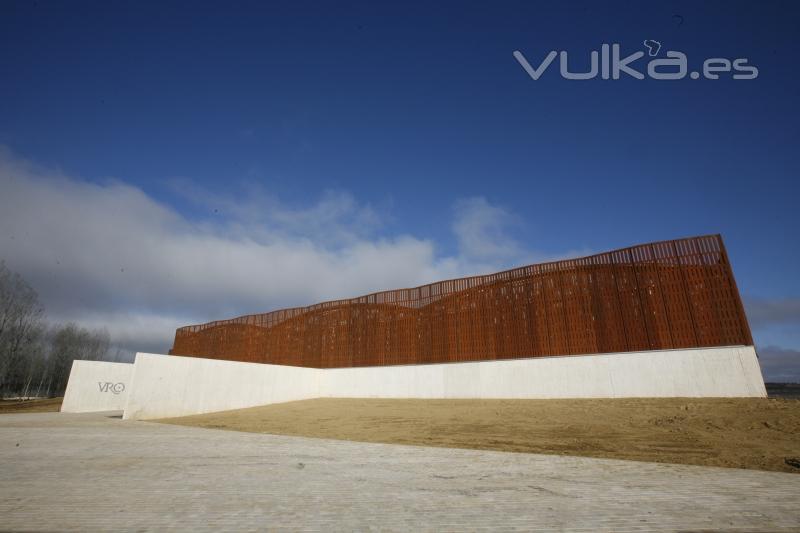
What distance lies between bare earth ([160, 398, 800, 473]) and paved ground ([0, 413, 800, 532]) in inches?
62.5

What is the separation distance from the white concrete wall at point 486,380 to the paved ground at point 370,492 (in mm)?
8198

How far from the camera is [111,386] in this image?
843 inches

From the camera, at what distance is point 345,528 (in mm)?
3373

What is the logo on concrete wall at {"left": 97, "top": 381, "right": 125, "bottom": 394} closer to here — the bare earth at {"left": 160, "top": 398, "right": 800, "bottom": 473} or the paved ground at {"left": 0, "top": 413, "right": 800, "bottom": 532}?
the bare earth at {"left": 160, "top": 398, "right": 800, "bottom": 473}

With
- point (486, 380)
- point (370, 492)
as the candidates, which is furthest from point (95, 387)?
point (370, 492)

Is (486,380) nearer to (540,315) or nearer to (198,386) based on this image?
(540,315)

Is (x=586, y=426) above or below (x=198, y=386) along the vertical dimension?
below

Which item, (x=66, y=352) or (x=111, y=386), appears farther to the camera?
(x=66, y=352)

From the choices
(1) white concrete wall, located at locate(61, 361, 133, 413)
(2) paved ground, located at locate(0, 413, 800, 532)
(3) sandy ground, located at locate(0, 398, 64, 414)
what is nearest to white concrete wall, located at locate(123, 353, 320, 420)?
(1) white concrete wall, located at locate(61, 361, 133, 413)

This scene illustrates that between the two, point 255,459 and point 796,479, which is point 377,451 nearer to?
point 255,459

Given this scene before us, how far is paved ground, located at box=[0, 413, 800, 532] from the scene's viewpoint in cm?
356

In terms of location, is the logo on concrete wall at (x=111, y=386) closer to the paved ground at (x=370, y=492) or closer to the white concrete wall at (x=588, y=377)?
the white concrete wall at (x=588, y=377)

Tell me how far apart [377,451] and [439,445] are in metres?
1.86

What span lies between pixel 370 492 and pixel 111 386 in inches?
930
